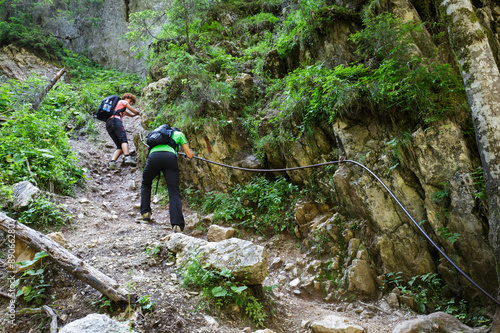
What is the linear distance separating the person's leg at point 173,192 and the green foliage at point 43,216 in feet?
5.85

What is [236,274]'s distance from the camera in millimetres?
3453

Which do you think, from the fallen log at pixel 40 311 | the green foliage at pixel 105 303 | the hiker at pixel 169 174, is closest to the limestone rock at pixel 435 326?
the green foliage at pixel 105 303

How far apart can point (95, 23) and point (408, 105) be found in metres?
21.7

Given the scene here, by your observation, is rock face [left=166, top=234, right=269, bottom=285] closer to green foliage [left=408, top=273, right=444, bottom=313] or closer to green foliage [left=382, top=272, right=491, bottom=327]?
green foliage [left=382, top=272, right=491, bottom=327]

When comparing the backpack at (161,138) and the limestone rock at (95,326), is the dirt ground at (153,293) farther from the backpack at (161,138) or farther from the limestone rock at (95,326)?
the backpack at (161,138)

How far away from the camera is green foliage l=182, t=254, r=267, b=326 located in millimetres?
3303

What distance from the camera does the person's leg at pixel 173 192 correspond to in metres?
5.62

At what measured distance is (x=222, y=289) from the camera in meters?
3.32

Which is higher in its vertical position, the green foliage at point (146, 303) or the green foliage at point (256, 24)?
the green foliage at point (256, 24)

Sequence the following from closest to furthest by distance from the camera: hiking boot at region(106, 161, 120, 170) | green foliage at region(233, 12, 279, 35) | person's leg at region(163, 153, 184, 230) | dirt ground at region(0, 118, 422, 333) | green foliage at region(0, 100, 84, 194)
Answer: dirt ground at region(0, 118, 422, 333)
person's leg at region(163, 153, 184, 230)
green foliage at region(0, 100, 84, 194)
hiking boot at region(106, 161, 120, 170)
green foliage at region(233, 12, 279, 35)

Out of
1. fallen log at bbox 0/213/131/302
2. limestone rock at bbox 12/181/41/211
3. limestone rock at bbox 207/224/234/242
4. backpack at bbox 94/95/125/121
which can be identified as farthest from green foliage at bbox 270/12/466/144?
backpack at bbox 94/95/125/121

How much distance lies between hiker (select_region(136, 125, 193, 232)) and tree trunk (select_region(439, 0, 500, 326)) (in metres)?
4.77

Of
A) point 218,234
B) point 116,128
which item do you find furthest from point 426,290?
point 116,128

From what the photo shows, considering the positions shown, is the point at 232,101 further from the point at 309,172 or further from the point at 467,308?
the point at 467,308
